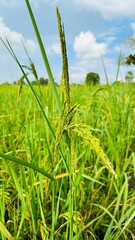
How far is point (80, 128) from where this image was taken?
490 millimetres

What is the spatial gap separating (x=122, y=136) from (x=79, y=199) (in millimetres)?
643

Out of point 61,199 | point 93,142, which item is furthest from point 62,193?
point 93,142

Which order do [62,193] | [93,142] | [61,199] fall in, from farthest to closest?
[62,193]
[61,199]
[93,142]

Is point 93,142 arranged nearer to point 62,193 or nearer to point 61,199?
point 61,199

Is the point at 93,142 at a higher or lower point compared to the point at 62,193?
higher

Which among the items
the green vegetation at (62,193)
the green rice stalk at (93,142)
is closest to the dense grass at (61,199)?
the green vegetation at (62,193)

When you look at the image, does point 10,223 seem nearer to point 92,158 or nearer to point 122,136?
point 92,158

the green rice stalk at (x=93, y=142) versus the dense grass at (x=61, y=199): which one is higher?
the green rice stalk at (x=93, y=142)

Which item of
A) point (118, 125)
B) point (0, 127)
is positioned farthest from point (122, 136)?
point (0, 127)

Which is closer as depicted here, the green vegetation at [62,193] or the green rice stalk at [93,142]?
the green rice stalk at [93,142]

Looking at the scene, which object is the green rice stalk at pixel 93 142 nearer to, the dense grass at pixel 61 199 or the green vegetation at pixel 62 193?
the green vegetation at pixel 62 193

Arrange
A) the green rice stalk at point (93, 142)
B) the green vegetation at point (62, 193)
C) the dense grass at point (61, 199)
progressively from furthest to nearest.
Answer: the dense grass at point (61, 199), the green vegetation at point (62, 193), the green rice stalk at point (93, 142)

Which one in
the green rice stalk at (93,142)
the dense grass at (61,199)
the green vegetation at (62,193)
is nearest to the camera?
the green rice stalk at (93,142)

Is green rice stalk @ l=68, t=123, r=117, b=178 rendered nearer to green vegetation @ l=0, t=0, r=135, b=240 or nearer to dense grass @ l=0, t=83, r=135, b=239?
green vegetation @ l=0, t=0, r=135, b=240
